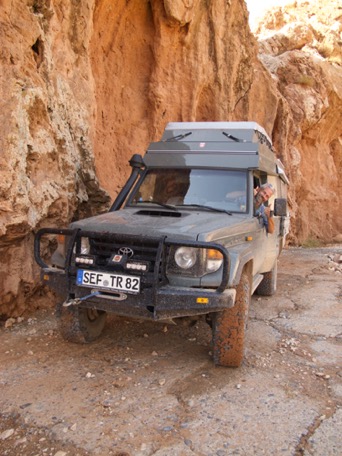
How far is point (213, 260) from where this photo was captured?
12.0ft

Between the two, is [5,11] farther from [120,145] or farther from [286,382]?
[286,382]

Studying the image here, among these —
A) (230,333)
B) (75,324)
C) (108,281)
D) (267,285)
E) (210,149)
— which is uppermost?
(210,149)

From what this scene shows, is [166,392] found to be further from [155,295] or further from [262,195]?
[262,195]

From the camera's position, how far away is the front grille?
3.59m

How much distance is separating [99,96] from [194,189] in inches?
180

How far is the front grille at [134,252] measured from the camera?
3.59 m

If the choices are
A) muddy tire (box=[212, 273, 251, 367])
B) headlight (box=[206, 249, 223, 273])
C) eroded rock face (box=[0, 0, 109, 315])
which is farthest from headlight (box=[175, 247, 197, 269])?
eroded rock face (box=[0, 0, 109, 315])

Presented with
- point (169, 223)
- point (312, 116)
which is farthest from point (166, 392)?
point (312, 116)

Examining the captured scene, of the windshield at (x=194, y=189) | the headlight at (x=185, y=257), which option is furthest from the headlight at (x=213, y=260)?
the windshield at (x=194, y=189)

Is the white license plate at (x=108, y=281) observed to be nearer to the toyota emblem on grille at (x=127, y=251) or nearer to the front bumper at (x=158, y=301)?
the front bumper at (x=158, y=301)

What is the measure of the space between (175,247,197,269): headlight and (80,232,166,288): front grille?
15 cm

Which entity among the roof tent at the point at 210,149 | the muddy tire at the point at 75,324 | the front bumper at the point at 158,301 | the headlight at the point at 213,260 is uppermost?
the roof tent at the point at 210,149

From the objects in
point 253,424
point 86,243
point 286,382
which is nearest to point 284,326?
point 286,382

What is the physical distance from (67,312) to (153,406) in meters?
1.49
